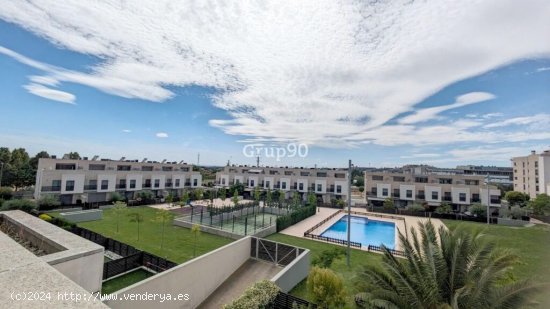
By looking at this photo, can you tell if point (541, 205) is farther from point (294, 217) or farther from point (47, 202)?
point (47, 202)

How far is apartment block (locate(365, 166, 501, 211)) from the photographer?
3212 cm

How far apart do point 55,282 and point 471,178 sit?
41.6m

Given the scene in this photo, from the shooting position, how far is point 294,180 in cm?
4209

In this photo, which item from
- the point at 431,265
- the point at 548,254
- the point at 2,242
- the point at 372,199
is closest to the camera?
the point at 548,254

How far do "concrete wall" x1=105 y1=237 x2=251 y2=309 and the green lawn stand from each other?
345 centimetres

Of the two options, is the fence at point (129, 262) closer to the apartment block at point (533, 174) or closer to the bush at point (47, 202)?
the bush at point (47, 202)

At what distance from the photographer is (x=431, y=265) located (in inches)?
221

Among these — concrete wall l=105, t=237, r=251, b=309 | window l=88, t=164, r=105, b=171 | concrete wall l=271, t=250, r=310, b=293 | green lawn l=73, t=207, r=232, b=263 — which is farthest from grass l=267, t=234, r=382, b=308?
window l=88, t=164, r=105, b=171

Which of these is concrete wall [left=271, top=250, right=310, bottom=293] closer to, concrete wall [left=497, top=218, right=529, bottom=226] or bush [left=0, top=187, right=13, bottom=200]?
concrete wall [left=497, top=218, right=529, bottom=226]

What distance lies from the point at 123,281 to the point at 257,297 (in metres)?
7.13

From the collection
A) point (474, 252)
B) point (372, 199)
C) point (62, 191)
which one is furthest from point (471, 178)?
point (62, 191)

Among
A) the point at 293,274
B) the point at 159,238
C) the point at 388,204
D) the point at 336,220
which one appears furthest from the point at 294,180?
the point at 293,274

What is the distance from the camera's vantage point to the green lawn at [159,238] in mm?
15031

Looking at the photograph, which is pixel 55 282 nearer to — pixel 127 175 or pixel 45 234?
pixel 45 234
